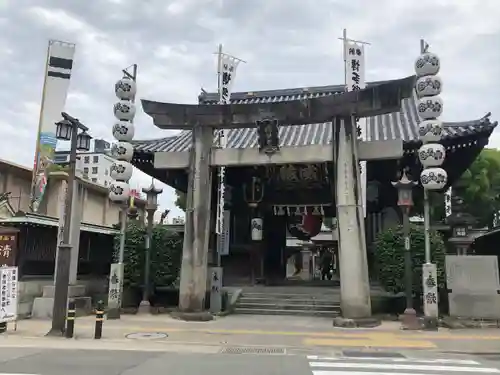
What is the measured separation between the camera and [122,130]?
17.9 m

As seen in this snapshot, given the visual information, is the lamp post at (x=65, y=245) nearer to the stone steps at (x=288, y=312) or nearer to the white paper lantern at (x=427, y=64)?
the stone steps at (x=288, y=312)

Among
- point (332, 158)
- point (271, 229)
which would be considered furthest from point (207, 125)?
point (271, 229)

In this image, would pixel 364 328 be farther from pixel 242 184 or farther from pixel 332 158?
pixel 242 184

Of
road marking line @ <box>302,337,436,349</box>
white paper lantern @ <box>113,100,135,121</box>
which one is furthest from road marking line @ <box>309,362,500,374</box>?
white paper lantern @ <box>113,100,135,121</box>

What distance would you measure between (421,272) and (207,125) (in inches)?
371

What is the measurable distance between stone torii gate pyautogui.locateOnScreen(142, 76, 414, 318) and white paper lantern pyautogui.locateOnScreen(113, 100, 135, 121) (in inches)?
23.2

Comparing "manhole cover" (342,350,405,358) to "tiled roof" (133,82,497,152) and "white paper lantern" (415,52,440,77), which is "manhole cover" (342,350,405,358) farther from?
"tiled roof" (133,82,497,152)

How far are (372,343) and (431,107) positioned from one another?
786 centimetres

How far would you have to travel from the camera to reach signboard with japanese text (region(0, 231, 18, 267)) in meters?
17.2

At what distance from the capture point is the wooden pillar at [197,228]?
54.7ft

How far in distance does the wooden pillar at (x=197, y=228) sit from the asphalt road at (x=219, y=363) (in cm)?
622

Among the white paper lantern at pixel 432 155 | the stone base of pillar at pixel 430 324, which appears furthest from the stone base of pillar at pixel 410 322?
the white paper lantern at pixel 432 155

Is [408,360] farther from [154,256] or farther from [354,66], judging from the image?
[154,256]

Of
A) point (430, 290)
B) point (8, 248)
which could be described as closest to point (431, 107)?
point (430, 290)
